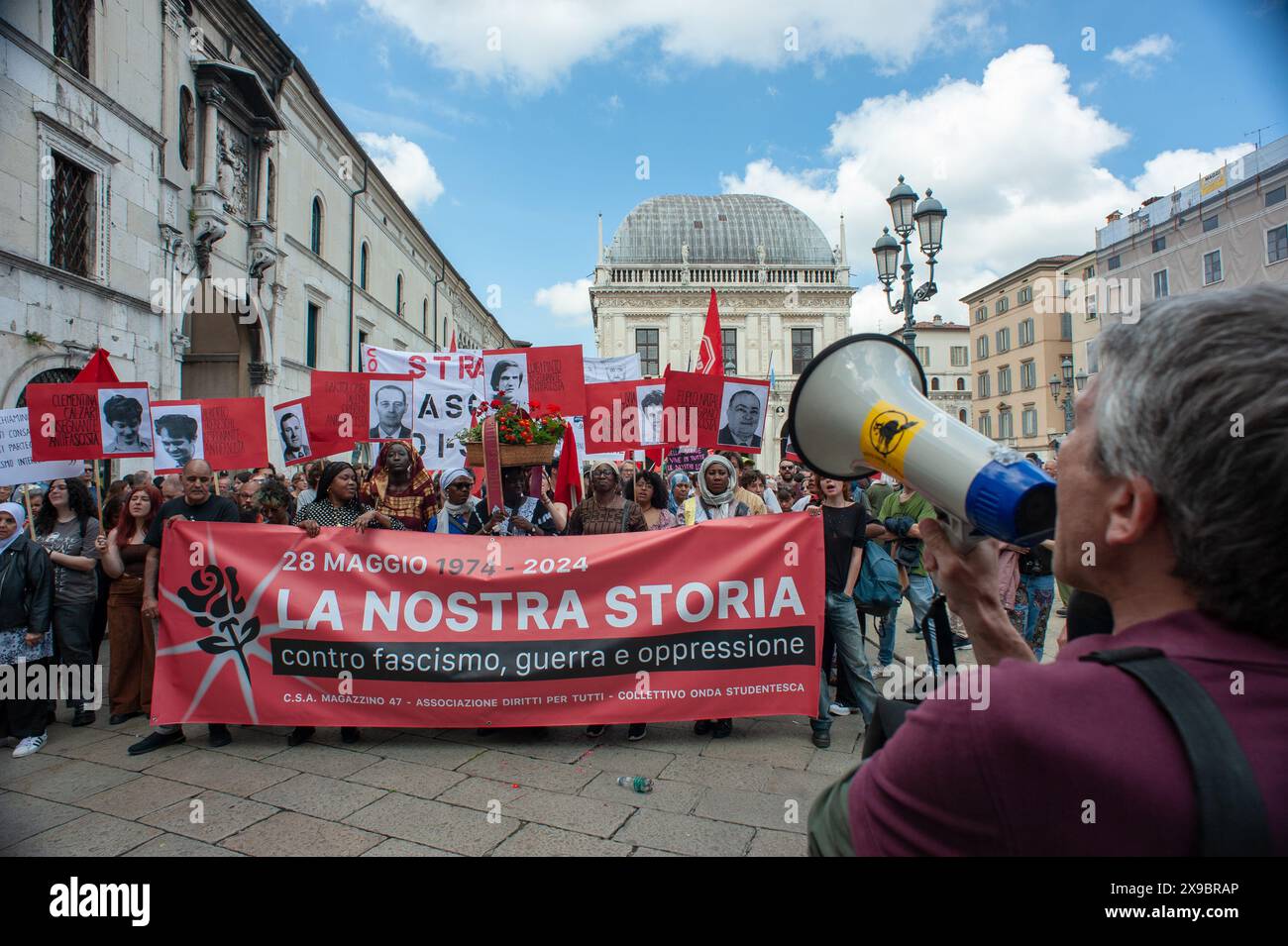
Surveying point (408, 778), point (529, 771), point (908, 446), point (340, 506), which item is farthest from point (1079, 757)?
point (340, 506)

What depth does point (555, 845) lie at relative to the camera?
3.33 meters

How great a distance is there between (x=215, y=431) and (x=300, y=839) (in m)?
5.44

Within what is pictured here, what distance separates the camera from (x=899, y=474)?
51.9 inches

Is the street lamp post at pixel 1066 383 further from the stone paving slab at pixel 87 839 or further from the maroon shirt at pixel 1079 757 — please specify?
the maroon shirt at pixel 1079 757

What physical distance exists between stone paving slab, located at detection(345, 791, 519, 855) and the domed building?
38.5 meters

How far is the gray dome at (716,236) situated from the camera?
152 feet

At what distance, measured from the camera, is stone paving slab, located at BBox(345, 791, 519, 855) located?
334 centimetres

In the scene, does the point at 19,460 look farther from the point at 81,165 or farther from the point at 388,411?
the point at 81,165

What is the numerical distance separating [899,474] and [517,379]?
24.8ft

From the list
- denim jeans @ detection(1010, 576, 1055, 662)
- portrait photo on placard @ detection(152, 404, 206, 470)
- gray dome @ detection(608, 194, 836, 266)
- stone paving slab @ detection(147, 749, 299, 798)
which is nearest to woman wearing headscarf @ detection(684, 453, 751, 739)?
denim jeans @ detection(1010, 576, 1055, 662)

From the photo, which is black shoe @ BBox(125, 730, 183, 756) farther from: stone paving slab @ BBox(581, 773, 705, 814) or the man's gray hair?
the man's gray hair
